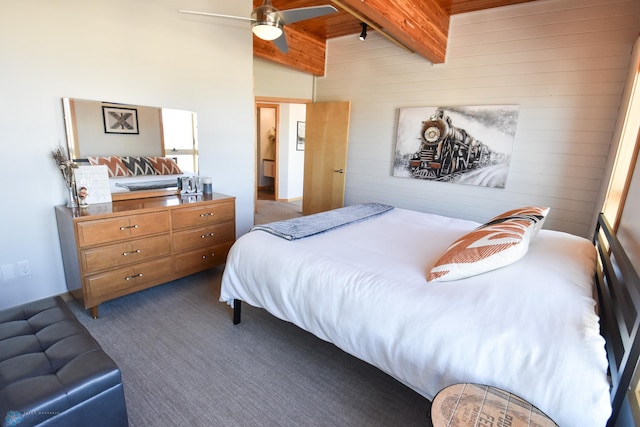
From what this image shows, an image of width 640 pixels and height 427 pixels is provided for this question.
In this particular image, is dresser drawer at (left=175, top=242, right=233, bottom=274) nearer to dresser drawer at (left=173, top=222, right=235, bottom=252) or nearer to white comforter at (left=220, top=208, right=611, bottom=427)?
dresser drawer at (left=173, top=222, right=235, bottom=252)

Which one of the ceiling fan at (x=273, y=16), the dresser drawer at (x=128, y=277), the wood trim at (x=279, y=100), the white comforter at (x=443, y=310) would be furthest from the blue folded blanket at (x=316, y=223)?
the wood trim at (x=279, y=100)

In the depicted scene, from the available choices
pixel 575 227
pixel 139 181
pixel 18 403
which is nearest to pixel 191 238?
pixel 139 181

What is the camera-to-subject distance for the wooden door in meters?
4.77

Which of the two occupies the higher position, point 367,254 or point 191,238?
point 367,254

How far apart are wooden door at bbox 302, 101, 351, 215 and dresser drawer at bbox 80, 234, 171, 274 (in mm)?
2807

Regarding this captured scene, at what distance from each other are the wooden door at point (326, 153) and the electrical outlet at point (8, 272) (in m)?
3.74

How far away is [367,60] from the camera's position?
450 centimetres

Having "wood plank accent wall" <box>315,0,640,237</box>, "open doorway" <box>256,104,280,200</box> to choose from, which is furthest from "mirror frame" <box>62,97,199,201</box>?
"open doorway" <box>256,104,280,200</box>

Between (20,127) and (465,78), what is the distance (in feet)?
14.2

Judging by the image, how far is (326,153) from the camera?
5008mm

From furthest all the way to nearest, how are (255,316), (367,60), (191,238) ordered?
(367,60)
(191,238)
(255,316)

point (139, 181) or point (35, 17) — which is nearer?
point (35, 17)

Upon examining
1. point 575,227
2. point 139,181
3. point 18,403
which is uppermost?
point 139,181

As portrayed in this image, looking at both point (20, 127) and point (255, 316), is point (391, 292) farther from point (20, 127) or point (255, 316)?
point (20, 127)
